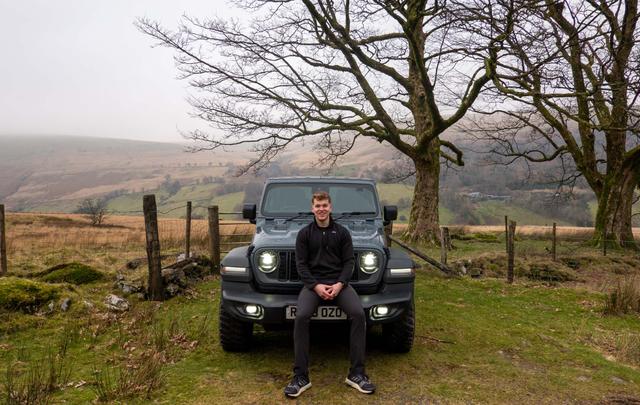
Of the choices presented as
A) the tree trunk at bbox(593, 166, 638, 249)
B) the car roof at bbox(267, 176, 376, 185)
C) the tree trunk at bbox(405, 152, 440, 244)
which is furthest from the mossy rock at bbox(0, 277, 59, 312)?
the tree trunk at bbox(593, 166, 638, 249)

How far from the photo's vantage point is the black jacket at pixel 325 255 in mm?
4133

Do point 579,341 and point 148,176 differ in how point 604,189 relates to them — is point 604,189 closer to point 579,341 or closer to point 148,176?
point 579,341

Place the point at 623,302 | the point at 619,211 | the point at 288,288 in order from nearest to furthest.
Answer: the point at 288,288 → the point at 623,302 → the point at 619,211

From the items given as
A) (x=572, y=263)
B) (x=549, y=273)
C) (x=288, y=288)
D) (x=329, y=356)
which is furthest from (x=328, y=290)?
(x=572, y=263)

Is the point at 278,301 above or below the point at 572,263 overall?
above

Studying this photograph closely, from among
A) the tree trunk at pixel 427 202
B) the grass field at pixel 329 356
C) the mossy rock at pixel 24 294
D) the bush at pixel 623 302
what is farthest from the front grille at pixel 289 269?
the tree trunk at pixel 427 202

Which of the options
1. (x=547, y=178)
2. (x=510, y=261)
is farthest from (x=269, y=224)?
(x=547, y=178)

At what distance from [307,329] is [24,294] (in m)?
4.73

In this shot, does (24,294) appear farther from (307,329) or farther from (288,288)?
(307,329)

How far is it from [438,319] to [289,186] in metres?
2.97

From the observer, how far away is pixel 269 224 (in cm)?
562

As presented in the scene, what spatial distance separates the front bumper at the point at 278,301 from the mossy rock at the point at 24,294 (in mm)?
3524

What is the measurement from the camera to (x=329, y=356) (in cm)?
469

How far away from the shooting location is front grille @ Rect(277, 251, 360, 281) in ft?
14.5
